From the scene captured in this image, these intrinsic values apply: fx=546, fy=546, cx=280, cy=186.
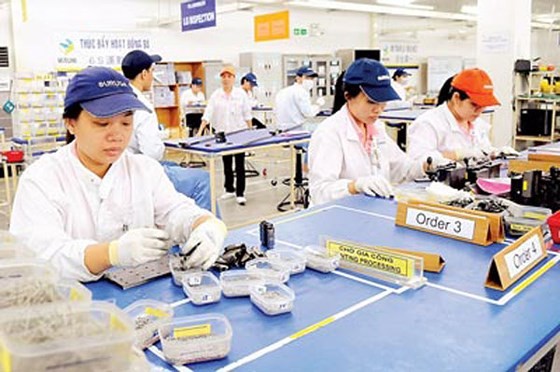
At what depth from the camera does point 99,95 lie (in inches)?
65.9

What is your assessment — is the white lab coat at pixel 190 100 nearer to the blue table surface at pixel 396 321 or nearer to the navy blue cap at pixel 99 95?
the navy blue cap at pixel 99 95

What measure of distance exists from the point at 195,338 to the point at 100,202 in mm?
846

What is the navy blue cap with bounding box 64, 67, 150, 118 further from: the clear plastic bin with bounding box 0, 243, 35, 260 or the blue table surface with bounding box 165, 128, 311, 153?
the blue table surface with bounding box 165, 128, 311, 153

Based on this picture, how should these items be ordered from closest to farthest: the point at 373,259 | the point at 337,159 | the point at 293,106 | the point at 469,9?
the point at 373,259 < the point at 337,159 < the point at 293,106 < the point at 469,9

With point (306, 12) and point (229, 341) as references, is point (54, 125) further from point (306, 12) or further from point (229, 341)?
point (306, 12)

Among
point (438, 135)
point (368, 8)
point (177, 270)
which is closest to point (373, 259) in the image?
point (177, 270)

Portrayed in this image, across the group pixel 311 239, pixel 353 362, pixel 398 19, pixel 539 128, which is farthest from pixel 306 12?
pixel 353 362

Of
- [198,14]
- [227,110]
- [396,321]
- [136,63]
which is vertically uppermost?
[198,14]

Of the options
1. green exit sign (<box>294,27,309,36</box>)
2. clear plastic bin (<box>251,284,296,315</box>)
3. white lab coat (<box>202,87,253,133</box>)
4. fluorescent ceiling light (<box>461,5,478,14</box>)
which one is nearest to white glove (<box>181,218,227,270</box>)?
clear plastic bin (<box>251,284,296,315</box>)

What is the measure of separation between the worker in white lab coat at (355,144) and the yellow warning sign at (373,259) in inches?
35.9

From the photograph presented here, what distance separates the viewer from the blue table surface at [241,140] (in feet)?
17.3

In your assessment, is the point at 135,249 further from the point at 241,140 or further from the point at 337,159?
the point at 241,140

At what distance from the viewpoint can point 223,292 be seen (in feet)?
4.89

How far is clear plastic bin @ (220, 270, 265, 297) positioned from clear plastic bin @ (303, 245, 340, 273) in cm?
21
